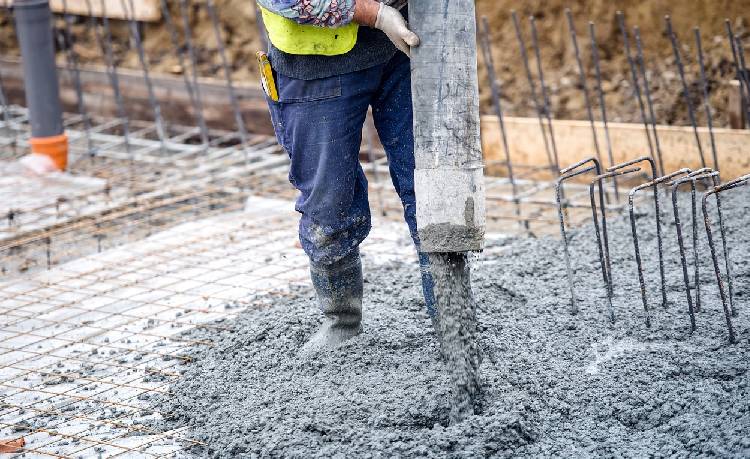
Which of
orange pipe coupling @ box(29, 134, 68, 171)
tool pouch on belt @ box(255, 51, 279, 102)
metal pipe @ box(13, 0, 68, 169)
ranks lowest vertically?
tool pouch on belt @ box(255, 51, 279, 102)

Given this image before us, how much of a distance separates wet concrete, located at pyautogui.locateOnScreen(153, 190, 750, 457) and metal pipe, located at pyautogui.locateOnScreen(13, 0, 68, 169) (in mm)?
3335

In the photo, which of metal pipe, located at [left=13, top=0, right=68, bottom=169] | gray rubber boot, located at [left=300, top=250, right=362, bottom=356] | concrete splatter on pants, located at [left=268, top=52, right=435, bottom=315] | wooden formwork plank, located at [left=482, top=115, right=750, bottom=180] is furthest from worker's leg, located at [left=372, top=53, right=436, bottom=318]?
metal pipe, located at [left=13, top=0, right=68, bottom=169]

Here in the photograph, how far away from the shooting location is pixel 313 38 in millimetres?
3371

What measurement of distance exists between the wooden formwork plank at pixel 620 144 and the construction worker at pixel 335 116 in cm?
293

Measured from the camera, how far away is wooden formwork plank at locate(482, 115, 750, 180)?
5.87 metres

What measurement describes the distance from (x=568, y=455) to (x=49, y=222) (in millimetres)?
4257

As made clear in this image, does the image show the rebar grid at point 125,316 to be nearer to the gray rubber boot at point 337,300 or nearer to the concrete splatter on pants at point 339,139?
the gray rubber boot at point 337,300

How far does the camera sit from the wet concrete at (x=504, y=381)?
3.08m

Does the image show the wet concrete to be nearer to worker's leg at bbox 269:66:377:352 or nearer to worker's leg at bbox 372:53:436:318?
worker's leg at bbox 269:66:377:352

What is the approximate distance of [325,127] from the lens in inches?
139

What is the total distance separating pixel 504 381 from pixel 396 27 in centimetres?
125

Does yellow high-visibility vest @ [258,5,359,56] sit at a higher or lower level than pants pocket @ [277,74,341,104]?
higher

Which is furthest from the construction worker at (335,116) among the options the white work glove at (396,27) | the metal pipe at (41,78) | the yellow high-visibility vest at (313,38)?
the metal pipe at (41,78)

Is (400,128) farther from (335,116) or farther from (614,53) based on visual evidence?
(614,53)
